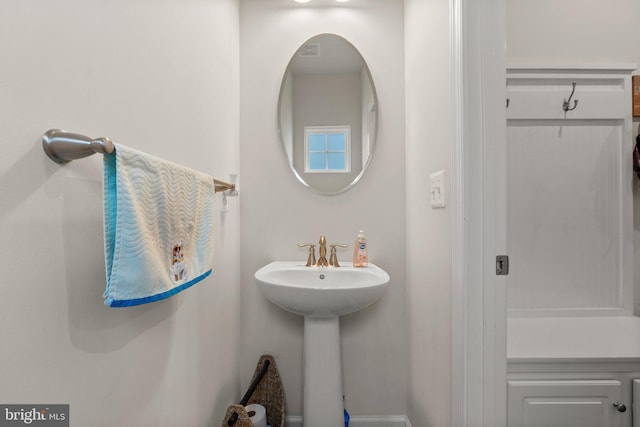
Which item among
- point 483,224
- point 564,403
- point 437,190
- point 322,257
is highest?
point 437,190

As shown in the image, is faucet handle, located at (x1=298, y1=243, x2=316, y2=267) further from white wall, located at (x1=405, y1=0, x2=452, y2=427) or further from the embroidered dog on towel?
the embroidered dog on towel

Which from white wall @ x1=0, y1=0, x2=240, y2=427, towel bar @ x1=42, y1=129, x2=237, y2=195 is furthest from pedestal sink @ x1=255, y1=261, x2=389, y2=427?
towel bar @ x1=42, y1=129, x2=237, y2=195

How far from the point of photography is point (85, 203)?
54cm

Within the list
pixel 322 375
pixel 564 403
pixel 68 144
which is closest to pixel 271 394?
pixel 322 375

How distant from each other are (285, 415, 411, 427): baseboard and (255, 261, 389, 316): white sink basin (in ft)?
2.10

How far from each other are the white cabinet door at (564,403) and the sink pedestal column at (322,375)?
650 millimetres

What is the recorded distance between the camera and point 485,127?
85cm

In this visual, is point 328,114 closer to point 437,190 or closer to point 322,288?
point 437,190

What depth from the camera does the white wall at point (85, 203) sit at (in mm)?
422

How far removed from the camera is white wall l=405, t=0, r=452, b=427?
98 centimetres

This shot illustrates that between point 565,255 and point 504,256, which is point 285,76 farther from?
point 565,255

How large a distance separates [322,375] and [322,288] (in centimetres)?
42

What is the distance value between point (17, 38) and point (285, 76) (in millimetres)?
1190
